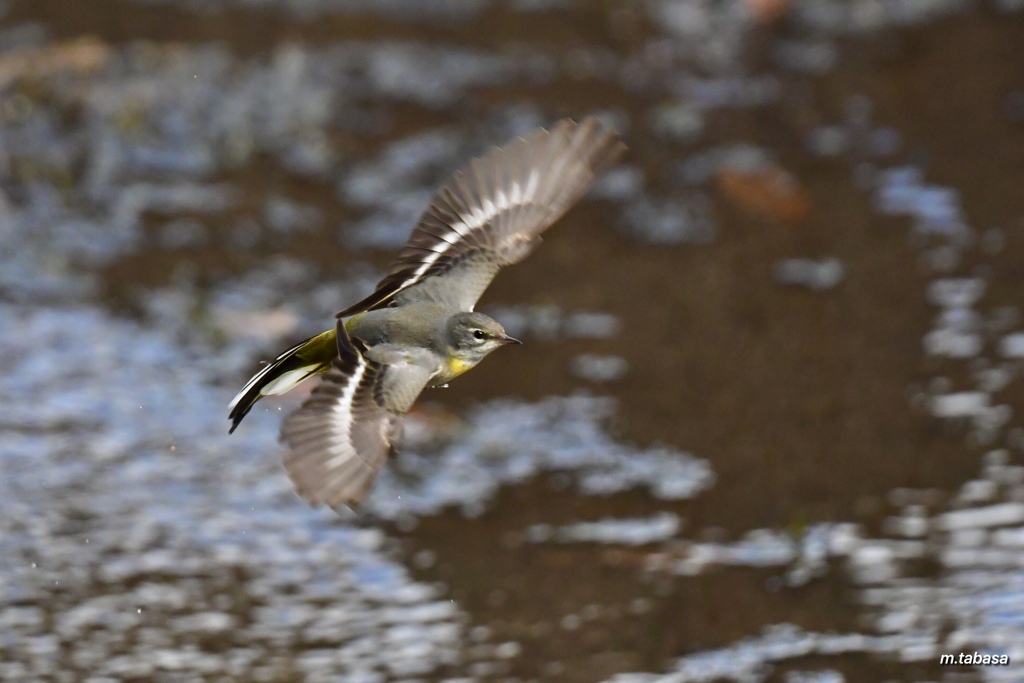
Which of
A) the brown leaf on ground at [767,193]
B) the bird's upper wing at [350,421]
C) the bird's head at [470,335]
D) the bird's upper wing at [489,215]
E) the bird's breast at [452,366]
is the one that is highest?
the brown leaf on ground at [767,193]

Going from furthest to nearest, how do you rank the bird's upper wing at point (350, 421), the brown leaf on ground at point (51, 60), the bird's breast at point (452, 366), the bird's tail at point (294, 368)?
the brown leaf on ground at point (51, 60) < the bird's tail at point (294, 368) < the bird's breast at point (452, 366) < the bird's upper wing at point (350, 421)

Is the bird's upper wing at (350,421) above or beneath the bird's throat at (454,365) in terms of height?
beneath

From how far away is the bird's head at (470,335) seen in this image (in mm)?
5336

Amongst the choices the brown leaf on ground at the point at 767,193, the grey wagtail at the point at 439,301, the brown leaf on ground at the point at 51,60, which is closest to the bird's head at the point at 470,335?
the grey wagtail at the point at 439,301

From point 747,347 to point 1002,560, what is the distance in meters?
2.29

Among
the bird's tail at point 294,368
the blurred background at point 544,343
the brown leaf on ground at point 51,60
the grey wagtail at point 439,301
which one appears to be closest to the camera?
the grey wagtail at point 439,301

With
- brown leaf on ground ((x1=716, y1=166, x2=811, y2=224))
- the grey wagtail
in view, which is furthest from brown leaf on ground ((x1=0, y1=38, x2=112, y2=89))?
the grey wagtail

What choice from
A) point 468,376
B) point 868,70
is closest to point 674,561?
point 468,376

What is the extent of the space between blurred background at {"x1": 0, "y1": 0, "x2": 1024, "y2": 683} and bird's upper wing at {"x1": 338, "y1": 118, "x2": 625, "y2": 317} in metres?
1.20

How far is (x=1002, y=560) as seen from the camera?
601cm

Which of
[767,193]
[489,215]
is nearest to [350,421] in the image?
[489,215]

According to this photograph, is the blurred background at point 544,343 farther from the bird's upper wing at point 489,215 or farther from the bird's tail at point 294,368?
the bird's upper wing at point 489,215

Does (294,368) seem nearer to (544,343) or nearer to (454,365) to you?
(454,365)

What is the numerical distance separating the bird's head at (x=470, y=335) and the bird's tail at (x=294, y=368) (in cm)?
42
